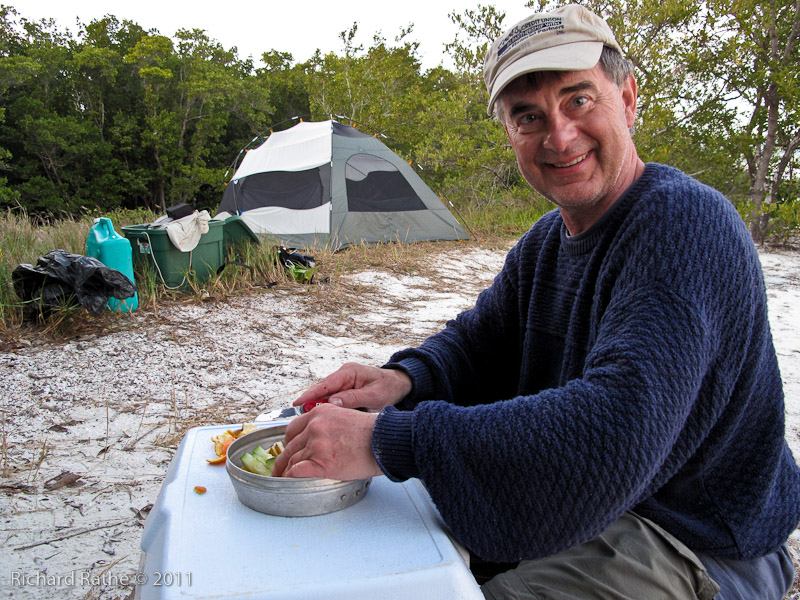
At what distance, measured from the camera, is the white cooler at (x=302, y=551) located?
32.4 inches

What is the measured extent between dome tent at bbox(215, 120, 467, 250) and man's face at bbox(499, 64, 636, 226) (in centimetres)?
602

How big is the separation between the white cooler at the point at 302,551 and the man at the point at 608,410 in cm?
8

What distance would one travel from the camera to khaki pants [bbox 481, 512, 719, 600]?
960mm

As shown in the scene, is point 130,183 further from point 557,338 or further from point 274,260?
point 557,338

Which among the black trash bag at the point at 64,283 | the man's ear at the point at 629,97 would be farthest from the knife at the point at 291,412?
the black trash bag at the point at 64,283

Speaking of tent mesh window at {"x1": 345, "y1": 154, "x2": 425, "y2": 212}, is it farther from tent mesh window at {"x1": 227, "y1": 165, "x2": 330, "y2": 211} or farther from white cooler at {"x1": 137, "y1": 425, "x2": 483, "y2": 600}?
white cooler at {"x1": 137, "y1": 425, "x2": 483, "y2": 600}

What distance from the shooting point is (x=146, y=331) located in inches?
148

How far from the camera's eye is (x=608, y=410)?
859mm

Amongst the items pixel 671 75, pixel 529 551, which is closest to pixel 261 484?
pixel 529 551

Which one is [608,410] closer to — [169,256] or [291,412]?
[291,412]

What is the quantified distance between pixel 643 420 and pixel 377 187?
291 inches

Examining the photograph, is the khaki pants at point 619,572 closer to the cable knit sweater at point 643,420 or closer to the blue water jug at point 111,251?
the cable knit sweater at point 643,420

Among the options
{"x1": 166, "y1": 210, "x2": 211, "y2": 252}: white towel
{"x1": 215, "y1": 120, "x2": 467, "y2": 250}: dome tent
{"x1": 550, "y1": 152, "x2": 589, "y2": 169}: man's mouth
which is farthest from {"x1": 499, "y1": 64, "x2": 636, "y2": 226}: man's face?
{"x1": 215, "y1": 120, "x2": 467, "y2": 250}: dome tent

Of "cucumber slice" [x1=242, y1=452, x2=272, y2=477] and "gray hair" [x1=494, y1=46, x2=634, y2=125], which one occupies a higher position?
"gray hair" [x1=494, y1=46, x2=634, y2=125]
